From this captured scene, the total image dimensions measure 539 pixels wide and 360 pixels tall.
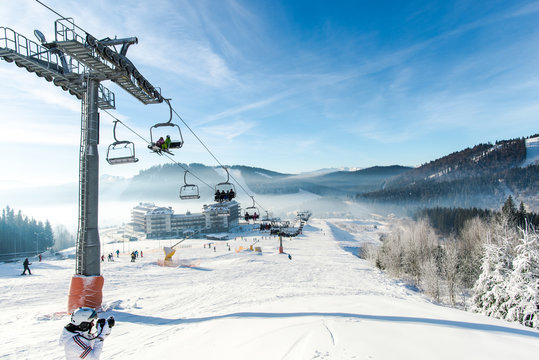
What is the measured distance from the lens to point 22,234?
7381cm

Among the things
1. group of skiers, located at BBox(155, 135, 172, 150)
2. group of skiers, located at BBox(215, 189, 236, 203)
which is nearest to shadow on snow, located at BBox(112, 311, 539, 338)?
group of skiers, located at BBox(155, 135, 172, 150)

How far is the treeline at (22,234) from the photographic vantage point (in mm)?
66631

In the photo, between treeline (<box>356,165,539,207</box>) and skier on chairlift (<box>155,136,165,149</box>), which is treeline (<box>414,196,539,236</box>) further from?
skier on chairlift (<box>155,136,165,149</box>)

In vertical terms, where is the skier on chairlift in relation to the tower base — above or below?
above

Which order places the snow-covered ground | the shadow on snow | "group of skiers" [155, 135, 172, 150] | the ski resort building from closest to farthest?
the snow-covered ground
the shadow on snow
"group of skiers" [155, 135, 172, 150]
the ski resort building

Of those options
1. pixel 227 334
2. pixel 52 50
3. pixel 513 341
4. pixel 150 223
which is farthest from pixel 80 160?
pixel 150 223

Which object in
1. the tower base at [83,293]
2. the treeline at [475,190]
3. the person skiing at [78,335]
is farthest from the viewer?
the treeline at [475,190]

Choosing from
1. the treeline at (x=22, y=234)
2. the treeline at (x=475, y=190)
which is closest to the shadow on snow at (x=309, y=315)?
the treeline at (x=22, y=234)

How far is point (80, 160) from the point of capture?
10352 mm

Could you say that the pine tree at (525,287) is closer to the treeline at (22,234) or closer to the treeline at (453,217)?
the treeline at (453,217)

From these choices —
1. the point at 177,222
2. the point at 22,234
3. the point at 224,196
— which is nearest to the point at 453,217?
the point at 224,196

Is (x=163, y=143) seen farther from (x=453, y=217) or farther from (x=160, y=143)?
(x=453, y=217)

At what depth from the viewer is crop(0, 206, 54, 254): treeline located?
219ft

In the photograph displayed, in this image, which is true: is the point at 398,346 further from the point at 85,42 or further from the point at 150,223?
the point at 150,223
